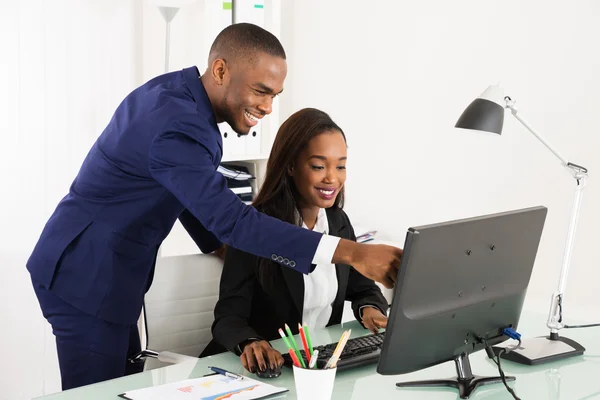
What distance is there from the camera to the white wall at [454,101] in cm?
273

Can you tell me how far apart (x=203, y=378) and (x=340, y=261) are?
0.34 metres

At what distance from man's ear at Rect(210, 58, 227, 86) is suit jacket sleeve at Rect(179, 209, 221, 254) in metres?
0.47

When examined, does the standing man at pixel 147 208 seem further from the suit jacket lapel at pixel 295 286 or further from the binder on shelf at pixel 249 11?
the binder on shelf at pixel 249 11

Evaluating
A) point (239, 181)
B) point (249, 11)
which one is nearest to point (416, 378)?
point (239, 181)

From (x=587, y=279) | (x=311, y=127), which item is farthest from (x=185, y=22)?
(x=587, y=279)

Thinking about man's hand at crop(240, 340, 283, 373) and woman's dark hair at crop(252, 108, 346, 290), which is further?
woman's dark hair at crop(252, 108, 346, 290)

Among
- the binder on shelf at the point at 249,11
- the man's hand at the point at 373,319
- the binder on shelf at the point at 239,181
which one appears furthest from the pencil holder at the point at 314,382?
the binder on shelf at the point at 249,11

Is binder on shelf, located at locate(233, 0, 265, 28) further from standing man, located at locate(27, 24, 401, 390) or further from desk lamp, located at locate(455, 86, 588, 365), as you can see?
desk lamp, located at locate(455, 86, 588, 365)

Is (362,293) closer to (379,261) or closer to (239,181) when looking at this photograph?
(379,261)

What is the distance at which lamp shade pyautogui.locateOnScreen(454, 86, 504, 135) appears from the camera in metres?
1.79

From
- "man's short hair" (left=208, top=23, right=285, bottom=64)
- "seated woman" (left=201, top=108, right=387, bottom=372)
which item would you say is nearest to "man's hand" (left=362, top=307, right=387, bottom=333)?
"seated woman" (left=201, top=108, right=387, bottom=372)

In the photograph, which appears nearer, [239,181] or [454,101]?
[454,101]

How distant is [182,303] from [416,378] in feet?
2.48

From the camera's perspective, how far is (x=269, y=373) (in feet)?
4.96
